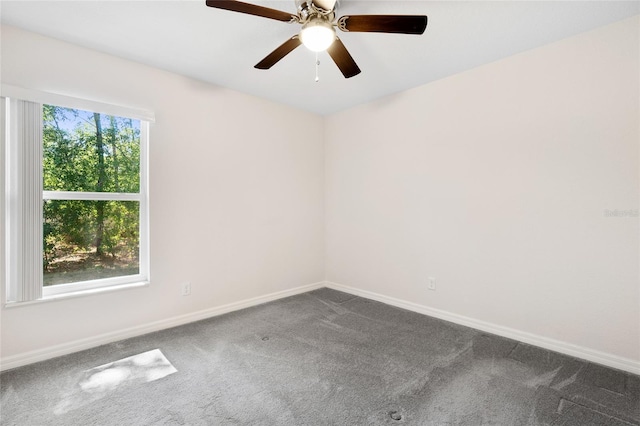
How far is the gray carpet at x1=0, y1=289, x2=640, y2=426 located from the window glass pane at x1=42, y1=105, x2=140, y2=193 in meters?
1.40

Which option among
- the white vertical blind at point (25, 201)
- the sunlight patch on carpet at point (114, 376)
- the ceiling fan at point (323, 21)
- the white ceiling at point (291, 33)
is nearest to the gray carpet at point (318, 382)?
the sunlight patch on carpet at point (114, 376)

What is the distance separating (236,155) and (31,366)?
2.45m

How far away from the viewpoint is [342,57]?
6.68 feet

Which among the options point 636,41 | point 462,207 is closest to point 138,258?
point 462,207

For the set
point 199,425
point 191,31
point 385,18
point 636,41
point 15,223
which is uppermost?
point 191,31

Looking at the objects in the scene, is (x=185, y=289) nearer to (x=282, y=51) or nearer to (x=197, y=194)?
(x=197, y=194)

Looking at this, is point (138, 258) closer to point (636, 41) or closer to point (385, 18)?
point (385, 18)

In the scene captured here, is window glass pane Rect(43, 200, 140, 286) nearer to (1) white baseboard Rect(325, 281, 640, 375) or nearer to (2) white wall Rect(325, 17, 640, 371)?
(2) white wall Rect(325, 17, 640, 371)

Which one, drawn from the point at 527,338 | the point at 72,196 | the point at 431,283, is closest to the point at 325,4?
the point at 72,196

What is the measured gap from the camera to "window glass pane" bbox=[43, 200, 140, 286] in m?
2.42

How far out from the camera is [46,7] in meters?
1.99

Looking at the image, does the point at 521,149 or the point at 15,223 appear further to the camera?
the point at 521,149

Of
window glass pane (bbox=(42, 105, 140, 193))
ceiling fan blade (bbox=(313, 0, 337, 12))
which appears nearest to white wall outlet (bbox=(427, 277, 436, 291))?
ceiling fan blade (bbox=(313, 0, 337, 12))

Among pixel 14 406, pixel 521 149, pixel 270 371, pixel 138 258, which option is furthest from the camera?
pixel 138 258
